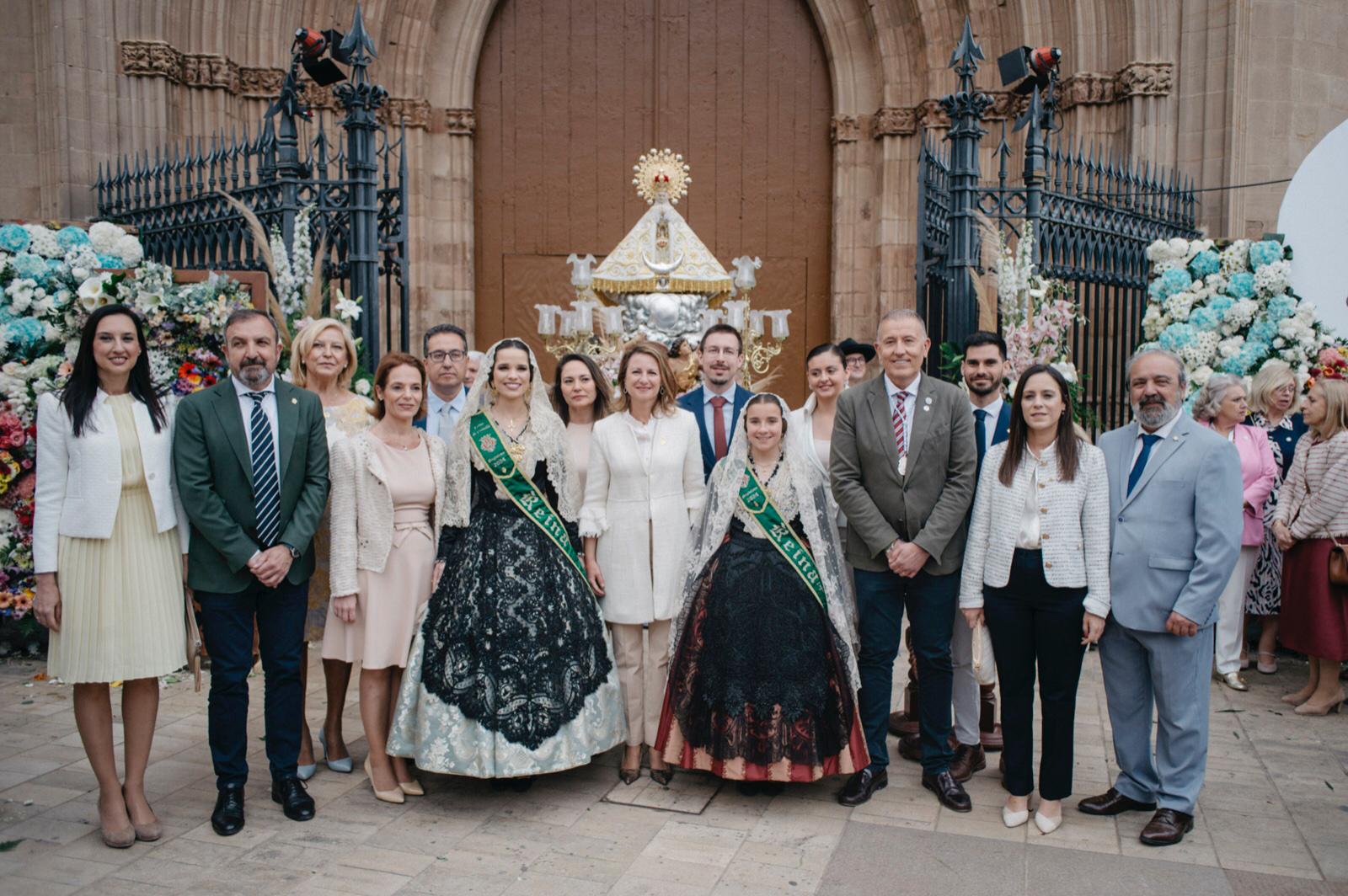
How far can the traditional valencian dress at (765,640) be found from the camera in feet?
13.1

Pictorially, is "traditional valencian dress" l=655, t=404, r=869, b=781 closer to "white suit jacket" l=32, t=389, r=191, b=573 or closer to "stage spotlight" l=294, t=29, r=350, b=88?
"white suit jacket" l=32, t=389, r=191, b=573

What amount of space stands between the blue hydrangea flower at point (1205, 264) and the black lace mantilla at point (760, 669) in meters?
5.29

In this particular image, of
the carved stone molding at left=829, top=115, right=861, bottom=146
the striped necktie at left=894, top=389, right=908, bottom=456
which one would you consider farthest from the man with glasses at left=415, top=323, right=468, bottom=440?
the carved stone molding at left=829, top=115, right=861, bottom=146

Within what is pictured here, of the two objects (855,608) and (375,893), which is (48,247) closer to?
(375,893)

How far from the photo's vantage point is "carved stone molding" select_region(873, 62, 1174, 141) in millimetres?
9023

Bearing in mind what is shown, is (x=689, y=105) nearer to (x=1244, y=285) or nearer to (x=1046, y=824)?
(x=1244, y=285)

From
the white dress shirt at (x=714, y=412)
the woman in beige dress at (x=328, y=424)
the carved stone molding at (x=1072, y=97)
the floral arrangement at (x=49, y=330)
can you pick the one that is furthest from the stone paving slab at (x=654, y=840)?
the carved stone molding at (x=1072, y=97)

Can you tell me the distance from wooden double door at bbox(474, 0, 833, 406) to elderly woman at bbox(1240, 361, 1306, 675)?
4823mm

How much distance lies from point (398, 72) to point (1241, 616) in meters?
8.47

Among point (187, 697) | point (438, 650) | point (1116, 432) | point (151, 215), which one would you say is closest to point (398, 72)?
point (151, 215)

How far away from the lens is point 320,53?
7.47 metres

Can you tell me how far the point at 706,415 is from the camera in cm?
496

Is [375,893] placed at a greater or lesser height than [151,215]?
lesser

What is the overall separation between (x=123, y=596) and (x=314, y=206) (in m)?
4.25
